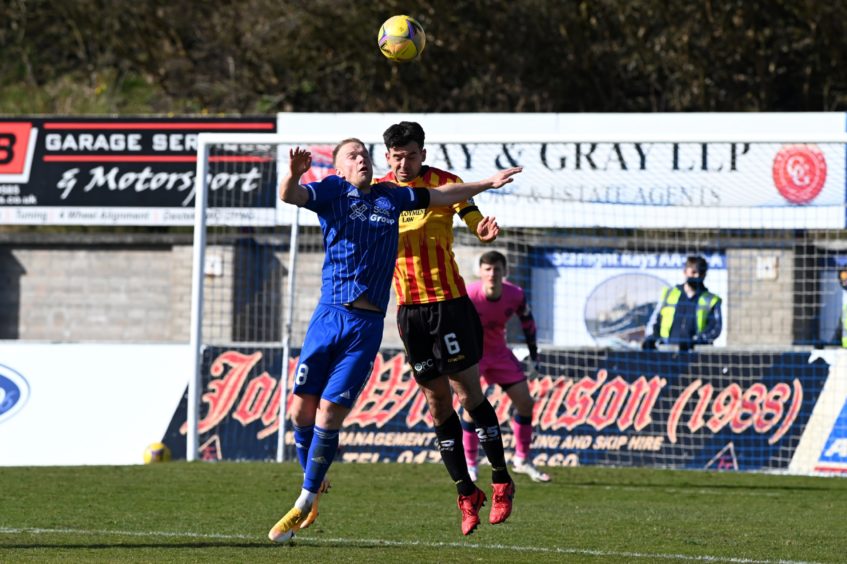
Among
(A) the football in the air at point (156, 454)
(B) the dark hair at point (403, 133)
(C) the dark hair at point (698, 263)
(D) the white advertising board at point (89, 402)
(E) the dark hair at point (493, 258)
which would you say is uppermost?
(B) the dark hair at point (403, 133)

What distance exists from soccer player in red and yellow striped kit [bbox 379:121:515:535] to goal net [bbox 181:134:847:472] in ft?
14.2

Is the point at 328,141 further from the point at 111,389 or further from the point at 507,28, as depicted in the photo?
the point at 507,28

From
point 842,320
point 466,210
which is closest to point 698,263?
point 842,320

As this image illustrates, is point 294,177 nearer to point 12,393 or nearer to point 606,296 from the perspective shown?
point 12,393

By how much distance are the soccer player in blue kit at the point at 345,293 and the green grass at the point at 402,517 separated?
81 centimetres

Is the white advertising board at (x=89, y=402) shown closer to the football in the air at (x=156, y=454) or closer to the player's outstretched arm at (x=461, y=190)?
the football in the air at (x=156, y=454)

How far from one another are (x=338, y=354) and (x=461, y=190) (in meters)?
1.21

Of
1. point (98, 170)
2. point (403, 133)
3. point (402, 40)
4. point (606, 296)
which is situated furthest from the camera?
point (98, 170)

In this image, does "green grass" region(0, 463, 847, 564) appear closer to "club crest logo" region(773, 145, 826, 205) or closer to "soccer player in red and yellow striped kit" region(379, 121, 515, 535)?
"soccer player in red and yellow striped kit" region(379, 121, 515, 535)

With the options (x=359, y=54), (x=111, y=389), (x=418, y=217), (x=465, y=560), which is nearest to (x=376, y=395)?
(x=111, y=389)

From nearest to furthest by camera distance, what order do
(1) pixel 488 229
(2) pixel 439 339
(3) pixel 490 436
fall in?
(1) pixel 488 229
(2) pixel 439 339
(3) pixel 490 436

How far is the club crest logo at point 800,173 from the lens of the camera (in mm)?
17250

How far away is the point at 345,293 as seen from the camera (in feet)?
25.8

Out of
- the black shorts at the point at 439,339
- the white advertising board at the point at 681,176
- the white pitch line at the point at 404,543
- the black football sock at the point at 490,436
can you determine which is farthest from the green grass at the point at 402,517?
the white advertising board at the point at 681,176
